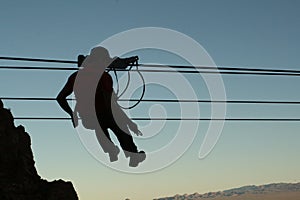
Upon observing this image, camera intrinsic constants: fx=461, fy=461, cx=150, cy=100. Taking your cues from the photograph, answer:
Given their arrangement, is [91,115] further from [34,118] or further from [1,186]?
[1,186]

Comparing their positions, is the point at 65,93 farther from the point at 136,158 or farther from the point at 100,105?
the point at 136,158

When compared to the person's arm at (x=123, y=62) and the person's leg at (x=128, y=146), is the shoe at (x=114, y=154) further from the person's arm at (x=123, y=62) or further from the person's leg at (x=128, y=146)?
the person's arm at (x=123, y=62)

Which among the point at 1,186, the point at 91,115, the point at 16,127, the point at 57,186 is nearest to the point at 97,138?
the point at 91,115

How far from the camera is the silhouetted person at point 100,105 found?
9.29m

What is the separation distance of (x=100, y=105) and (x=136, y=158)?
1344 mm

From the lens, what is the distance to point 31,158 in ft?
130

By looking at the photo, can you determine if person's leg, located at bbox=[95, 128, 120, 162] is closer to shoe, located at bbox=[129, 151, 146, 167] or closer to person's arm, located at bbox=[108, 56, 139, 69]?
shoe, located at bbox=[129, 151, 146, 167]

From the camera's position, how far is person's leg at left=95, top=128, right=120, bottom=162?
31.3 feet

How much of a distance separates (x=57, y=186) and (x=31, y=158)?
1529 centimetres

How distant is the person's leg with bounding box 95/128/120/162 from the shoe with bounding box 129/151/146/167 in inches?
13.1

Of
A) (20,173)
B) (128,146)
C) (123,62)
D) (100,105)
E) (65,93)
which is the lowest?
(128,146)

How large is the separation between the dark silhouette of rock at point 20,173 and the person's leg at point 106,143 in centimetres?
1195

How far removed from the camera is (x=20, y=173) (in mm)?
35281

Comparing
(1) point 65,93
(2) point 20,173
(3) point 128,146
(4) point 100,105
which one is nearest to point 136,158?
(3) point 128,146
